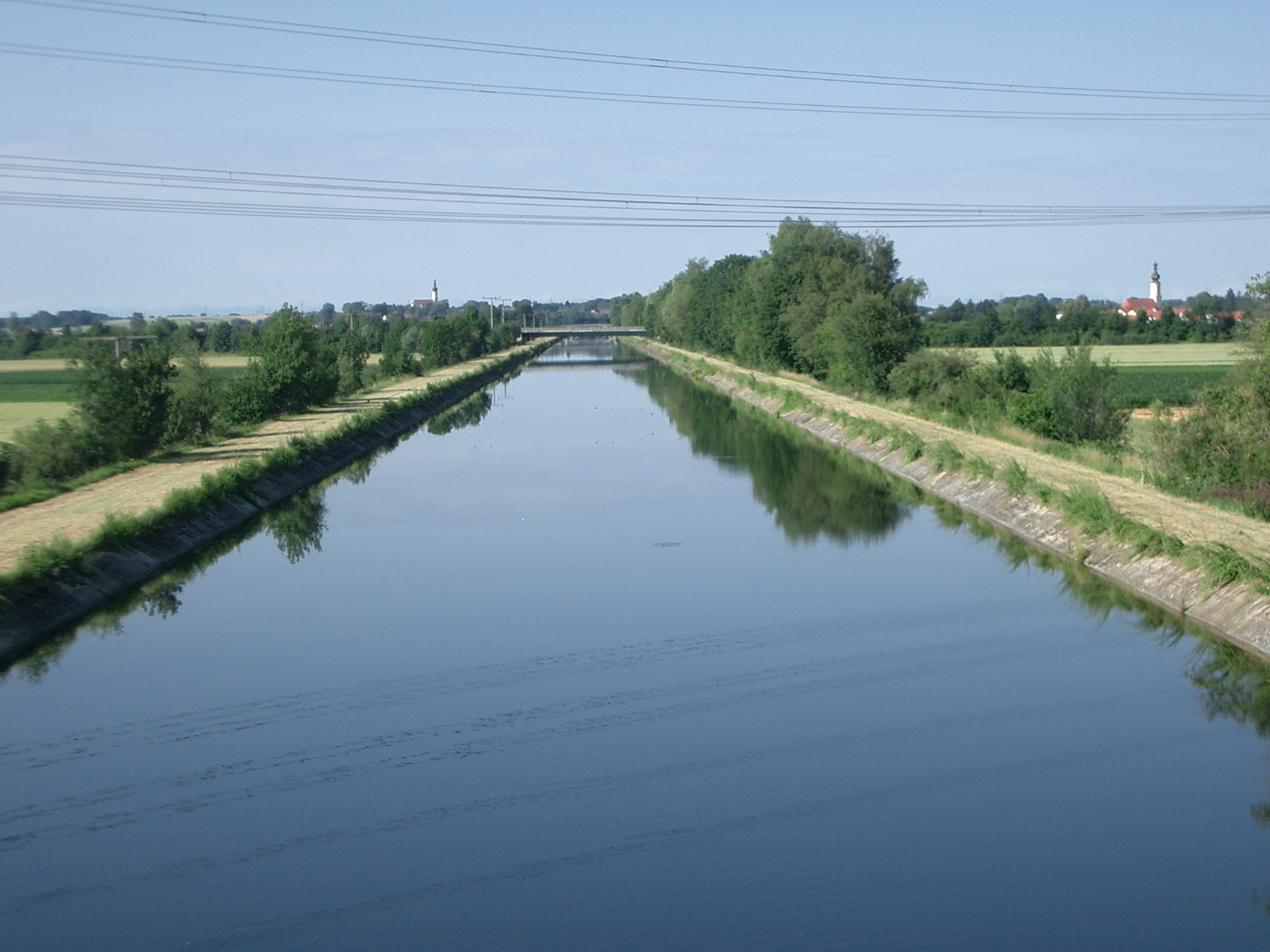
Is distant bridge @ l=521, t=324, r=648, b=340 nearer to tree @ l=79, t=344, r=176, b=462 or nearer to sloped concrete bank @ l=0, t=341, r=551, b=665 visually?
tree @ l=79, t=344, r=176, b=462

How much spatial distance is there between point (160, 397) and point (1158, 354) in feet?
186

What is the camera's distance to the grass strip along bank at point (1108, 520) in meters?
13.6

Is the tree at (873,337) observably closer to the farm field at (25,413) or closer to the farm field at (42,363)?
the farm field at (25,413)

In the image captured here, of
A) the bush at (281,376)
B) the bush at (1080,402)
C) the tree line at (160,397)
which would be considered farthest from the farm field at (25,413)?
the bush at (1080,402)

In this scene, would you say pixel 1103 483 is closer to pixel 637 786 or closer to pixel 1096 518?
pixel 1096 518

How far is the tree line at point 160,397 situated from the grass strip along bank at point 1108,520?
16.8 m

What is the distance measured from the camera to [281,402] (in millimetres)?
41656

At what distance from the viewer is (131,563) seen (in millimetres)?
17156

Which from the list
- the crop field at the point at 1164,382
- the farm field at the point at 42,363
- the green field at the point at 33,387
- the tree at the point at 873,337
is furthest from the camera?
the farm field at the point at 42,363

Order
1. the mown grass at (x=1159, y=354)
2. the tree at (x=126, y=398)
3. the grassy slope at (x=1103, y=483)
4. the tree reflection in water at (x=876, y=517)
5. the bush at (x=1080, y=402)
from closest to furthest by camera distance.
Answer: the tree reflection in water at (x=876, y=517) → the grassy slope at (x=1103, y=483) → the tree at (x=126, y=398) → the bush at (x=1080, y=402) → the mown grass at (x=1159, y=354)

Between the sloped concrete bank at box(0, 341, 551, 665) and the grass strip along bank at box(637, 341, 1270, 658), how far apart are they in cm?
1292

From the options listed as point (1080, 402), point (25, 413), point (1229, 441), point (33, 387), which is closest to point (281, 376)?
point (25, 413)

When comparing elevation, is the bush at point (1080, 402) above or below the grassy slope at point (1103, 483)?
above

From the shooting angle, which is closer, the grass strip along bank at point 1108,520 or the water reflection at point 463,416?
the grass strip along bank at point 1108,520
